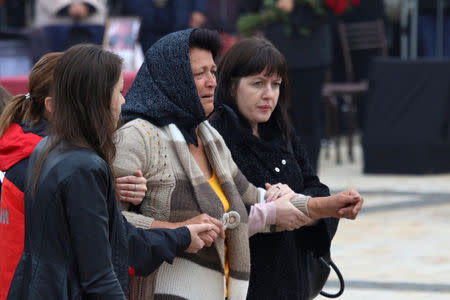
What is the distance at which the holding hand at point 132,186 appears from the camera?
9.59 ft

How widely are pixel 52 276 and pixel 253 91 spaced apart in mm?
1462

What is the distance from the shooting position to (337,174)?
11492 mm

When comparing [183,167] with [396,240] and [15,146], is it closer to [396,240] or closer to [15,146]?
[15,146]

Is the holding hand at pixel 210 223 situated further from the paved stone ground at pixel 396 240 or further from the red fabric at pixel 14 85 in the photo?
the red fabric at pixel 14 85

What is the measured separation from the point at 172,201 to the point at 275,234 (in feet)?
2.19

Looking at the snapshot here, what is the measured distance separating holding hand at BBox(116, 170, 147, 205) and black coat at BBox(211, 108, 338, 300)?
749mm

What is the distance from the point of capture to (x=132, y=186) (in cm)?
293

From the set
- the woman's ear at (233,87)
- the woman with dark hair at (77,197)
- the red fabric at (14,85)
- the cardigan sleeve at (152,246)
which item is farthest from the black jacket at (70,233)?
the red fabric at (14,85)

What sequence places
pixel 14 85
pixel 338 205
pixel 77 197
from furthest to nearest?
pixel 14 85 < pixel 338 205 < pixel 77 197

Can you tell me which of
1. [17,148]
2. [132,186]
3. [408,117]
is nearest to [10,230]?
[17,148]

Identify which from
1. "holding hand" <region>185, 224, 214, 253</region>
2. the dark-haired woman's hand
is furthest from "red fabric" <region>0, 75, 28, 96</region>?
"holding hand" <region>185, 224, 214, 253</region>

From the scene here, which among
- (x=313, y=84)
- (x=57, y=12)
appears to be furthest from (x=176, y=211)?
(x=57, y=12)

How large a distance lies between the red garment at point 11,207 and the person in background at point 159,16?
26.2ft

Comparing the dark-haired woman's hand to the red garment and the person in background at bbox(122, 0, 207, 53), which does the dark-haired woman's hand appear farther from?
the person in background at bbox(122, 0, 207, 53)
